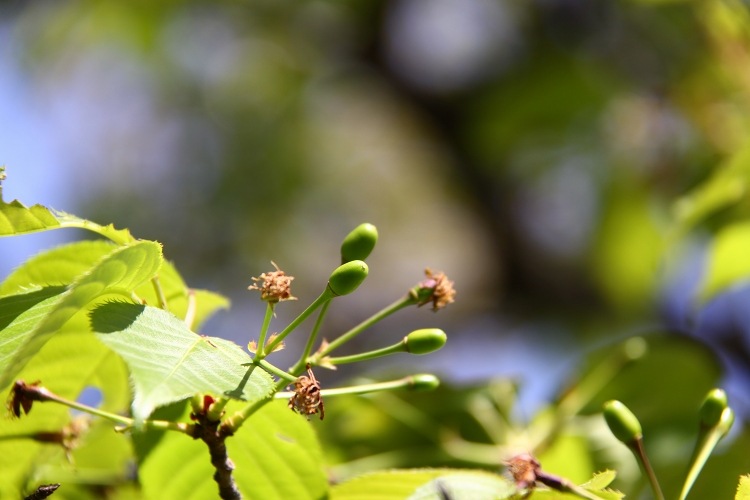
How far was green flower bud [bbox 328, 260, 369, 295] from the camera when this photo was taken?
0.82 m

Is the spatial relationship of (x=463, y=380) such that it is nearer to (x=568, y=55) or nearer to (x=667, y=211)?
(x=667, y=211)

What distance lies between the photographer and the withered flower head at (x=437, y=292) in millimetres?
963

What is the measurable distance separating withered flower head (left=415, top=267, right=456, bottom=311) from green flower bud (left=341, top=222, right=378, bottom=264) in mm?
106

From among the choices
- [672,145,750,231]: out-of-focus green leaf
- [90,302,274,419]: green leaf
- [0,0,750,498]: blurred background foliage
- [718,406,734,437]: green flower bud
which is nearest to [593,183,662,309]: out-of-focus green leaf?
[0,0,750,498]: blurred background foliage

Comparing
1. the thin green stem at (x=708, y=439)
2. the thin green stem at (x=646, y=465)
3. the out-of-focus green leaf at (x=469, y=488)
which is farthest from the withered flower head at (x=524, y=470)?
the thin green stem at (x=708, y=439)

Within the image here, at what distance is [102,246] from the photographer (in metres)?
1.05

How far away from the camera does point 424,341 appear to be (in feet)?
2.94

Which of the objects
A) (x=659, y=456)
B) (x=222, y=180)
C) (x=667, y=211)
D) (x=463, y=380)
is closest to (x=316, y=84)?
(x=222, y=180)

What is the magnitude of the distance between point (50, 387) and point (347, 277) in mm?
528

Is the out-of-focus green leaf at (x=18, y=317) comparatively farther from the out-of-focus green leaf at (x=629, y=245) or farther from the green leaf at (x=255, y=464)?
the out-of-focus green leaf at (x=629, y=245)

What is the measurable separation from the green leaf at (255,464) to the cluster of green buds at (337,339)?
0.15 metres

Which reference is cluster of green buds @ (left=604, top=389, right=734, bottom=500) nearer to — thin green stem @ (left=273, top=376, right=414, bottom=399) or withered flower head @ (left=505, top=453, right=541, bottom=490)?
withered flower head @ (left=505, top=453, right=541, bottom=490)

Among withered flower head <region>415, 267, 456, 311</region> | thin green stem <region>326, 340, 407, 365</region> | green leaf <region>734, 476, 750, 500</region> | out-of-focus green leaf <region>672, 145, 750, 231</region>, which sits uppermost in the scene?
out-of-focus green leaf <region>672, 145, 750, 231</region>

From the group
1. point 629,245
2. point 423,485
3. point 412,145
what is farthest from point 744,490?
point 412,145
